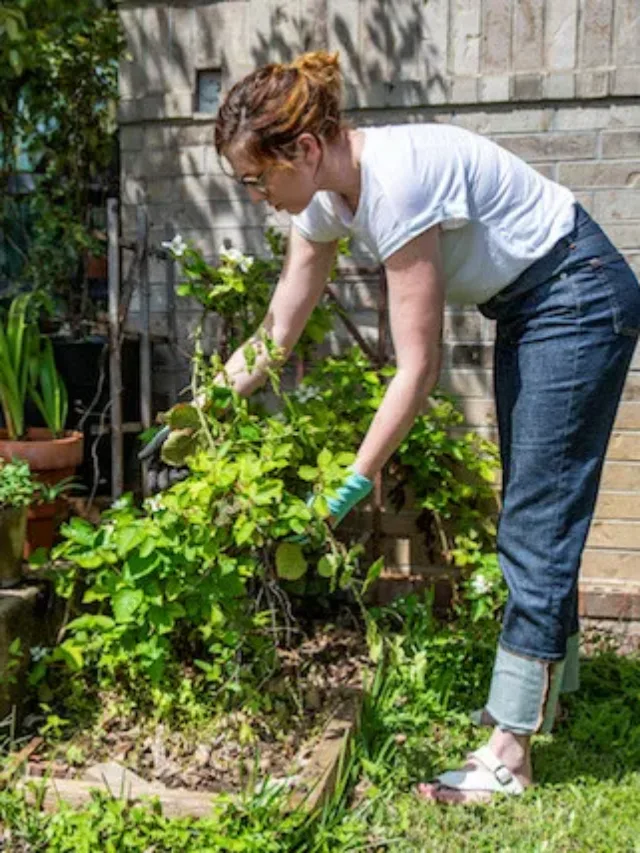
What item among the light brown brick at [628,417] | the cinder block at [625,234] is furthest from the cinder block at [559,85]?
the light brown brick at [628,417]

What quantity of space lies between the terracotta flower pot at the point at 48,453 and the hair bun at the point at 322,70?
155 cm

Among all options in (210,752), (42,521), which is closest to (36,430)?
(42,521)

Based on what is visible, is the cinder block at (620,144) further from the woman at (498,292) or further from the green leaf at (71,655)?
the green leaf at (71,655)

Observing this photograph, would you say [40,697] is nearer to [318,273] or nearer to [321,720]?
[321,720]

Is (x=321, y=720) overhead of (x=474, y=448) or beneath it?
beneath

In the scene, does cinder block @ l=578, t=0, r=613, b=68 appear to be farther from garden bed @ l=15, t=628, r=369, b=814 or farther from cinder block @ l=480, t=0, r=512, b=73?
garden bed @ l=15, t=628, r=369, b=814

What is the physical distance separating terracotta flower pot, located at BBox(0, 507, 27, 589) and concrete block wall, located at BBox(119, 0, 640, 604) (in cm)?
132

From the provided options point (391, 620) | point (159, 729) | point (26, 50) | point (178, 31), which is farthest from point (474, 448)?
point (26, 50)

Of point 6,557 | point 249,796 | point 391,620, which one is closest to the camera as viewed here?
point 249,796

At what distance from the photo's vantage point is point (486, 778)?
81.0 inches

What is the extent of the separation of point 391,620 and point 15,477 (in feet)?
4.37

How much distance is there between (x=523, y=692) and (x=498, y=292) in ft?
2.82

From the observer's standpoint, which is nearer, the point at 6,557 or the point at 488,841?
the point at 488,841

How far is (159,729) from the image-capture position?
2176 millimetres
